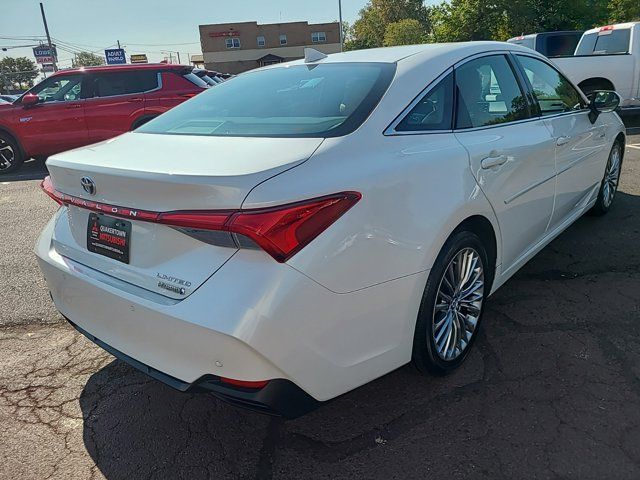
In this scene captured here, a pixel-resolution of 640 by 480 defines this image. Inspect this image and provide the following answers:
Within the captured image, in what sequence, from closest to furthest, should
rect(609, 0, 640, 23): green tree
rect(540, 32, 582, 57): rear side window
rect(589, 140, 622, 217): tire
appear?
rect(589, 140, 622, 217): tire
rect(540, 32, 582, 57): rear side window
rect(609, 0, 640, 23): green tree

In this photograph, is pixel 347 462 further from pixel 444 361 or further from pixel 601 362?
pixel 601 362

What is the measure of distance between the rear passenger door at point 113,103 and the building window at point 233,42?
186ft

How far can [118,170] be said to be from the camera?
2045 mm

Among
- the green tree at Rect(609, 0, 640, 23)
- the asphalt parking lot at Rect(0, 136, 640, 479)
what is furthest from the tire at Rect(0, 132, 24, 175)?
the green tree at Rect(609, 0, 640, 23)

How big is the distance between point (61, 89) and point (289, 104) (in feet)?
26.6

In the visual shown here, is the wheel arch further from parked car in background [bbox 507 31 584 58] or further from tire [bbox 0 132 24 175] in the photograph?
parked car in background [bbox 507 31 584 58]

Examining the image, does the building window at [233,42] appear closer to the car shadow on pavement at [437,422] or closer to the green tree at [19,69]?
the green tree at [19,69]

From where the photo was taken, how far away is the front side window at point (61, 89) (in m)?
9.07

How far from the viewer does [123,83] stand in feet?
30.3

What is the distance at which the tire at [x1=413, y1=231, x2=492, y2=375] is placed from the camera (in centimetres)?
235

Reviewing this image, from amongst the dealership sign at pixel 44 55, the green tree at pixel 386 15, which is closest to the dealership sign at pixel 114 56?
the dealership sign at pixel 44 55

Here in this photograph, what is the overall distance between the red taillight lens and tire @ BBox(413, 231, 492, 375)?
74 cm

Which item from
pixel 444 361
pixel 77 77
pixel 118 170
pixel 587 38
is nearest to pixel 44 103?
pixel 77 77

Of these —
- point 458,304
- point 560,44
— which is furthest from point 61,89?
point 560,44
